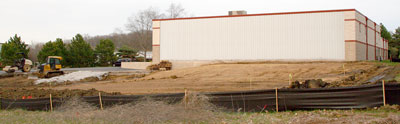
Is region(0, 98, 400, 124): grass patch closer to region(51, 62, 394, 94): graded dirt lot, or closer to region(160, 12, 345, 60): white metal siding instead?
region(51, 62, 394, 94): graded dirt lot

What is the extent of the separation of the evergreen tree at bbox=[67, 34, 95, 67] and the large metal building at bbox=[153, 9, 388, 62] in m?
24.2

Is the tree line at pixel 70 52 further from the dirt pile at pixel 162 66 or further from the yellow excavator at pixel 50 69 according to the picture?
the dirt pile at pixel 162 66

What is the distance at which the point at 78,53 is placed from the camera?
186ft

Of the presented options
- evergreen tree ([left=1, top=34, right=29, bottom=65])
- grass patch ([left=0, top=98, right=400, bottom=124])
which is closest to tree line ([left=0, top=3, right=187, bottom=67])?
evergreen tree ([left=1, top=34, right=29, bottom=65])

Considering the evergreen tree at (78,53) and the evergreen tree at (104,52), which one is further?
the evergreen tree at (104,52)

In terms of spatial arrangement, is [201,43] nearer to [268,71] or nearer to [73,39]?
[268,71]

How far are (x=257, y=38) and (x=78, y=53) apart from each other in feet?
116

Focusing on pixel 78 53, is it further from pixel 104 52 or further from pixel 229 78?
pixel 229 78

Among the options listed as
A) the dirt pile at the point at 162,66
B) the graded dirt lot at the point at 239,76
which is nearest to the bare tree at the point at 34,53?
the dirt pile at the point at 162,66

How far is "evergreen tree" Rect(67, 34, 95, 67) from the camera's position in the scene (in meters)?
56.6

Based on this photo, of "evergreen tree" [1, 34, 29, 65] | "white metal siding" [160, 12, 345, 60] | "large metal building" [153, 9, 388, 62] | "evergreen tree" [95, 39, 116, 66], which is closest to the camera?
"large metal building" [153, 9, 388, 62]

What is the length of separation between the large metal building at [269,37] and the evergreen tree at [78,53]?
24156 mm

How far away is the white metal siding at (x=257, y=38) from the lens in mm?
31891

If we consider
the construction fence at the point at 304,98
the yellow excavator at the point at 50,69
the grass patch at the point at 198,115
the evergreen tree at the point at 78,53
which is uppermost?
the evergreen tree at the point at 78,53
